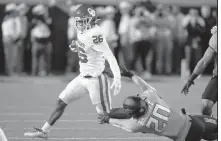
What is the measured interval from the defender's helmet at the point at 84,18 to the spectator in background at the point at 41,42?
7.84 metres

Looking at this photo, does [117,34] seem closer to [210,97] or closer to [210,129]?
[210,97]

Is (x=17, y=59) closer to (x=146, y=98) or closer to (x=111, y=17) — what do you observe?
(x=111, y=17)

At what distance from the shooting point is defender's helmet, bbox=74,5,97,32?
299 inches

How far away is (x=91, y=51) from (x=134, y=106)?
71.8 inches

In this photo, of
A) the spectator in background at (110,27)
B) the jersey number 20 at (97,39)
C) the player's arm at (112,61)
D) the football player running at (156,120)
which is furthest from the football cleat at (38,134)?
the spectator in background at (110,27)

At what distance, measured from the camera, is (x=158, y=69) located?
672 inches

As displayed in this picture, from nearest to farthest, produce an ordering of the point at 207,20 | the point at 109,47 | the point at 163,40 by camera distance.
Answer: the point at 109,47
the point at 163,40
the point at 207,20

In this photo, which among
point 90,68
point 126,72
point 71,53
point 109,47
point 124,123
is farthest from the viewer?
point 71,53

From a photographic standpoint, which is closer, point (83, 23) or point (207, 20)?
point (83, 23)

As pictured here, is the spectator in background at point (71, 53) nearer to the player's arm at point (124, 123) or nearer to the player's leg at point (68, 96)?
the player's leg at point (68, 96)

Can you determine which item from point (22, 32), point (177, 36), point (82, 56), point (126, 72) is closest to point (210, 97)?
point (126, 72)

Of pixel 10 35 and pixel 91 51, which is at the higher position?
pixel 91 51

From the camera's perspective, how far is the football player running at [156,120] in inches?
239

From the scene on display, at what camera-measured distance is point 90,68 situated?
7.67 m
